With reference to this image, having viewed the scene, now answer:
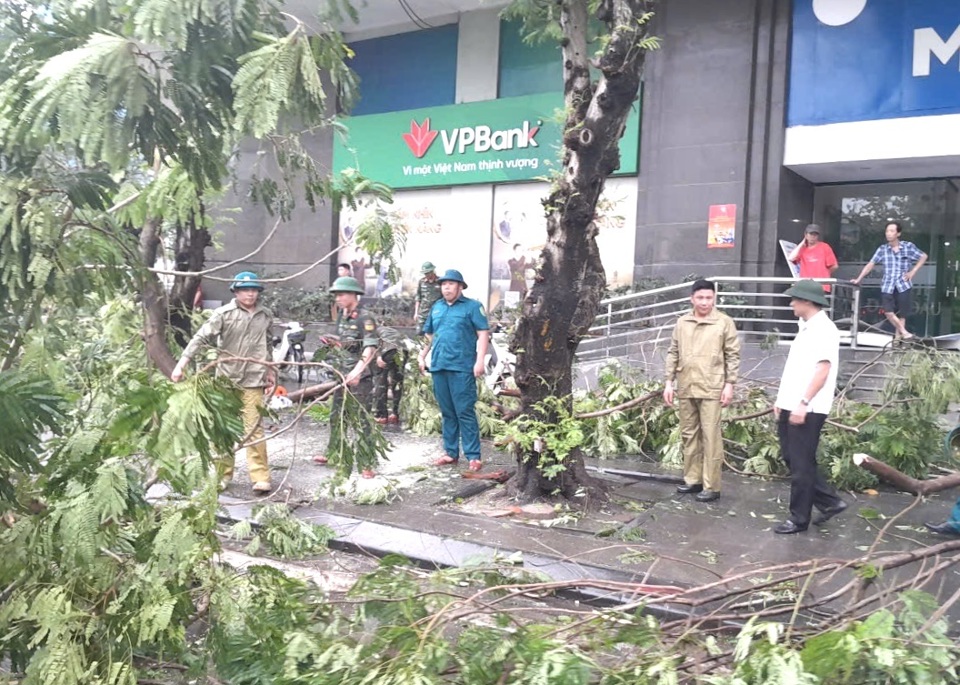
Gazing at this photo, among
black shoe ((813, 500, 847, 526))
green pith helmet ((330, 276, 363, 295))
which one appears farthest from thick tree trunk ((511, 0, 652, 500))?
green pith helmet ((330, 276, 363, 295))

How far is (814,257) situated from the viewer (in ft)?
39.4

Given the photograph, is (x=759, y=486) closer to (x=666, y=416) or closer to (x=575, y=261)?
(x=666, y=416)

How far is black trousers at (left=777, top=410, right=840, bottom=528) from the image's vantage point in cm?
593

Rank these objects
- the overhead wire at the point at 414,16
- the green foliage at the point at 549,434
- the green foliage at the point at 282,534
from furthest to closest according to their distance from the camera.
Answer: the overhead wire at the point at 414,16, the green foliage at the point at 549,434, the green foliage at the point at 282,534

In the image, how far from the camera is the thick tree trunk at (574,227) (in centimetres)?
603

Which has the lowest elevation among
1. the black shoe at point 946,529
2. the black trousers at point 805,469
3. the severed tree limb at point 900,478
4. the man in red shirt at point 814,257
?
the black shoe at point 946,529

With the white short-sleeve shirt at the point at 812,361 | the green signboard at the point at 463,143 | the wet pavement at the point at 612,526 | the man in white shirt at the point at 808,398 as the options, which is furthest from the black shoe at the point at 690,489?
the green signboard at the point at 463,143

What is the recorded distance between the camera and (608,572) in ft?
17.1

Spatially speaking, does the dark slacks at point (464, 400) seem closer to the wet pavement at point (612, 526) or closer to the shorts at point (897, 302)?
the wet pavement at point (612, 526)

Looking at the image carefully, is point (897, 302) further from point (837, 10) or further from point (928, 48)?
point (837, 10)

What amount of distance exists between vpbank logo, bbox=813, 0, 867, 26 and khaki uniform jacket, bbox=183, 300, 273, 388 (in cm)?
1100

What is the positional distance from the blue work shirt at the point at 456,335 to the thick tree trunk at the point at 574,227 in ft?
3.70

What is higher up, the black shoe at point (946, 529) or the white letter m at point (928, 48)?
the white letter m at point (928, 48)

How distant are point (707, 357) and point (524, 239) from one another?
10.7m
